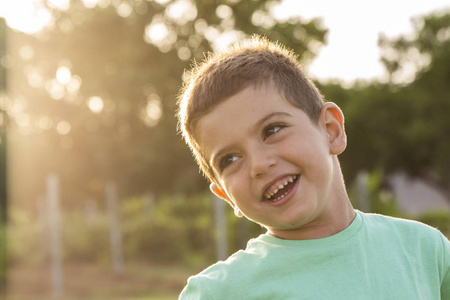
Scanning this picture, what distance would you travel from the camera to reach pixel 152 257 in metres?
15.1

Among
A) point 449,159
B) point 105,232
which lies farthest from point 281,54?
point 449,159

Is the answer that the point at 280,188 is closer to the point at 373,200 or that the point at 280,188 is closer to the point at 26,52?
the point at 373,200

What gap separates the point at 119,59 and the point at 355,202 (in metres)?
4.88

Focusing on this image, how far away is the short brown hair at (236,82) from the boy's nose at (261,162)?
0.17 m

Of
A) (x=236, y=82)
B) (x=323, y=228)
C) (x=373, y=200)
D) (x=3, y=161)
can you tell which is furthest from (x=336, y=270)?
(x=3, y=161)

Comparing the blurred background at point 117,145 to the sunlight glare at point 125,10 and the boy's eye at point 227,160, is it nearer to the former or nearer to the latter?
the sunlight glare at point 125,10

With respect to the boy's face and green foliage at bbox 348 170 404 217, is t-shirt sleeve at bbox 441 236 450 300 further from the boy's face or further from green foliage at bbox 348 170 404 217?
green foliage at bbox 348 170 404 217

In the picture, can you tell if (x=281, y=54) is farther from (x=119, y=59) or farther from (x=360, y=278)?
(x=119, y=59)

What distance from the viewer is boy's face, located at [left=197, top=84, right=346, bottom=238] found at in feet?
5.72

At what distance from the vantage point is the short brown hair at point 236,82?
181 cm

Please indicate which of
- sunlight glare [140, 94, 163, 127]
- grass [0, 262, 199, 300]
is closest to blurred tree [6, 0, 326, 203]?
sunlight glare [140, 94, 163, 127]

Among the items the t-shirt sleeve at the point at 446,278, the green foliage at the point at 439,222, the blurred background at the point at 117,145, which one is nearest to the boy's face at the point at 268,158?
the t-shirt sleeve at the point at 446,278

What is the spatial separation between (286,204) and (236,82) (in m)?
0.35

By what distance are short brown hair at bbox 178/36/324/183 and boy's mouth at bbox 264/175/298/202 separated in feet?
0.65
